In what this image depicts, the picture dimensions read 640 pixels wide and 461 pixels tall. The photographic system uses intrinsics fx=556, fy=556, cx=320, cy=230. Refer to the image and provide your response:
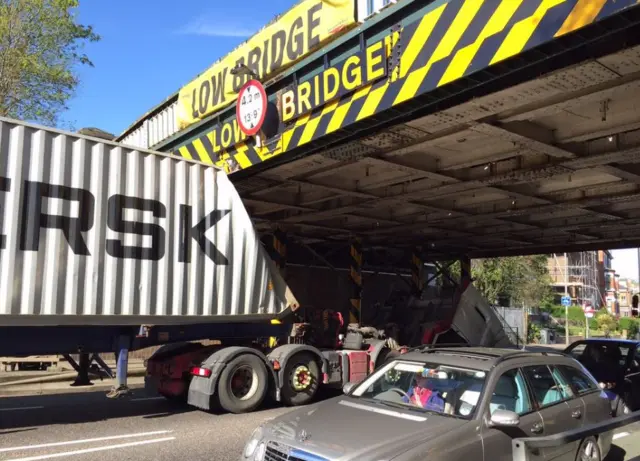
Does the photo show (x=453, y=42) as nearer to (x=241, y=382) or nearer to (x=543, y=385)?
(x=543, y=385)

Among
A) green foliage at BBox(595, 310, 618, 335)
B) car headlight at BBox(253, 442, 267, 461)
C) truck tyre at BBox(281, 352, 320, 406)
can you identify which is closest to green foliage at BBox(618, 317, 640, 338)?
green foliage at BBox(595, 310, 618, 335)

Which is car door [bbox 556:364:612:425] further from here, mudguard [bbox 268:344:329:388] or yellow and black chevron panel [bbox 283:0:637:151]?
mudguard [bbox 268:344:329:388]

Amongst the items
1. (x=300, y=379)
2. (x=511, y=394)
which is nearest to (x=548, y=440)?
(x=511, y=394)

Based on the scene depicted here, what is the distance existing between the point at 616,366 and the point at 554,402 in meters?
5.39

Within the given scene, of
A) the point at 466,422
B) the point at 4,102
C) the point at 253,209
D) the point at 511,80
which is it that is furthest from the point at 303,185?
the point at 4,102

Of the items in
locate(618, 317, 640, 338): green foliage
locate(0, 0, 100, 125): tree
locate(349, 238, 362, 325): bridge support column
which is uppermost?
locate(0, 0, 100, 125): tree

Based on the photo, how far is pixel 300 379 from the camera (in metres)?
9.80

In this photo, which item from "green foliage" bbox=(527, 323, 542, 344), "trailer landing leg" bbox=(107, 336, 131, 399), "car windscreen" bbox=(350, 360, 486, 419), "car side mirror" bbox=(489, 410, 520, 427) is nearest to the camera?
"car side mirror" bbox=(489, 410, 520, 427)

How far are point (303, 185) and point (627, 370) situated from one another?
7.33m

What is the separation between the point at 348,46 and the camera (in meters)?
8.75

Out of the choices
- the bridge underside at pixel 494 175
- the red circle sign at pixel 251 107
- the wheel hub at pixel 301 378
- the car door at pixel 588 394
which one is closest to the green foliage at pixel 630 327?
the bridge underside at pixel 494 175

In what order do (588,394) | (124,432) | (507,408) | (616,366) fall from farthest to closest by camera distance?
(616,366), (124,432), (588,394), (507,408)

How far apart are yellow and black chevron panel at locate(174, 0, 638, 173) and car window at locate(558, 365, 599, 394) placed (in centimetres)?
346

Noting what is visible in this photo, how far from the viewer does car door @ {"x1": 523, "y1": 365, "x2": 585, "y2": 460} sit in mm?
4789
